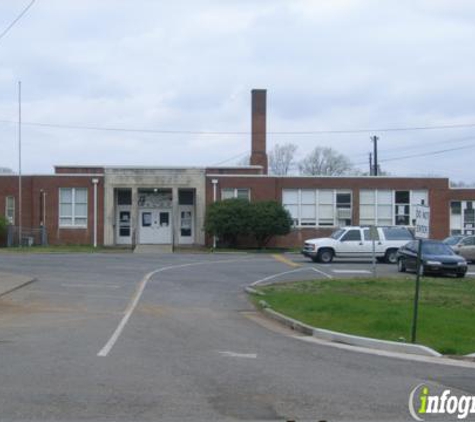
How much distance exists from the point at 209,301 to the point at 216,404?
13.6 meters

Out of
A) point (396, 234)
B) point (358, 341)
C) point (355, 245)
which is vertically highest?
point (396, 234)

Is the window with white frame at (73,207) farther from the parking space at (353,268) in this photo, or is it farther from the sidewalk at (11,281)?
the sidewalk at (11,281)

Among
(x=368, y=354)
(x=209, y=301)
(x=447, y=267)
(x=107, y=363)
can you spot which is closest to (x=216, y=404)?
(x=107, y=363)

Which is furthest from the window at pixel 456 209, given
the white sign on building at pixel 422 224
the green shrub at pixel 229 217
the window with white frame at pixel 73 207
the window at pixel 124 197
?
the white sign on building at pixel 422 224

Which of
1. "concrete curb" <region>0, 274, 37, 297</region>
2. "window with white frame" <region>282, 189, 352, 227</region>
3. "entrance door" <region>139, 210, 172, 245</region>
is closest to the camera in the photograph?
"concrete curb" <region>0, 274, 37, 297</region>

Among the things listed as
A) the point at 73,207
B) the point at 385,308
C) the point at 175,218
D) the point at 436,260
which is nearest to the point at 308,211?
the point at 175,218

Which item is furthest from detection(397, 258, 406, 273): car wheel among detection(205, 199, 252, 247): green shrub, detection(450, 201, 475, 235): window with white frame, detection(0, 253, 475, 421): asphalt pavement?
detection(450, 201, 475, 235): window with white frame

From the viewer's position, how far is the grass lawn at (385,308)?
14609mm

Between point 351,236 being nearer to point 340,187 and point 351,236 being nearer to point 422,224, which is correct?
point 340,187

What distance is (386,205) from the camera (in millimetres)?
51844

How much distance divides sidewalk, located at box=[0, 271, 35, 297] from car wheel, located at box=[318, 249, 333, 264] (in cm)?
1553

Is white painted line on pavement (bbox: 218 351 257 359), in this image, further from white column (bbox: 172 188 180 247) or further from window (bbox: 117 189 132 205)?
window (bbox: 117 189 132 205)

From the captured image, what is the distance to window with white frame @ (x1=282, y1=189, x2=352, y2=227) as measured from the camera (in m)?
51.7

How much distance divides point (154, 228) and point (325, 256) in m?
17.0
